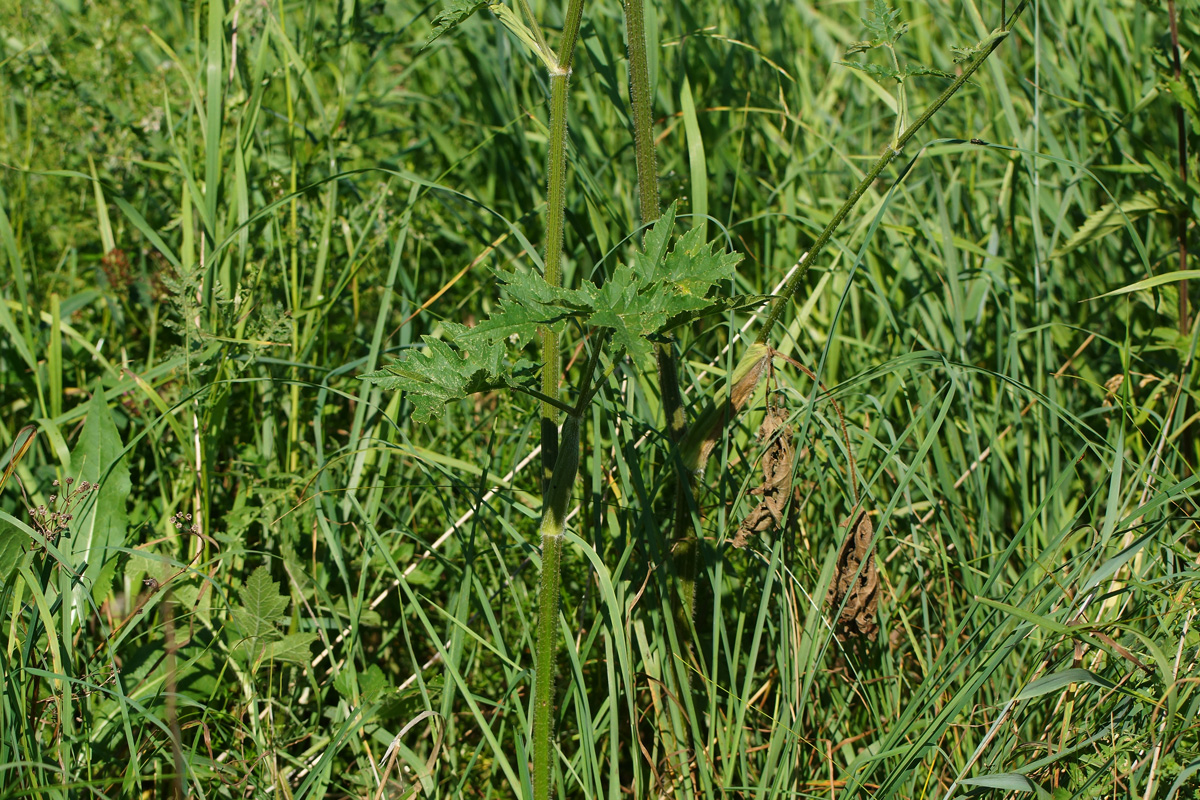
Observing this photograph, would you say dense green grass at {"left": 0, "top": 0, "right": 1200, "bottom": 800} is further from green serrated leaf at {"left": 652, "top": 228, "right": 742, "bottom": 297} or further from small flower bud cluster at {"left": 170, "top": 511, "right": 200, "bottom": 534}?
green serrated leaf at {"left": 652, "top": 228, "right": 742, "bottom": 297}

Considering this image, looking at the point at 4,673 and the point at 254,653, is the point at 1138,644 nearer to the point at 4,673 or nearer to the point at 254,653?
the point at 254,653

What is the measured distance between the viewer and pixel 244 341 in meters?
1.72

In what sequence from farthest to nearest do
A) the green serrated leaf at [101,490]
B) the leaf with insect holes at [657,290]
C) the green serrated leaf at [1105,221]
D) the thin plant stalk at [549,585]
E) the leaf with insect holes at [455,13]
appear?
the green serrated leaf at [1105,221] < the green serrated leaf at [101,490] < the thin plant stalk at [549,585] < the leaf with insect holes at [455,13] < the leaf with insect holes at [657,290]

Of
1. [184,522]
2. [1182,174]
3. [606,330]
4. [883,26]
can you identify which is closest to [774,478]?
[606,330]

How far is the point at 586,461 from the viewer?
6.27 feet

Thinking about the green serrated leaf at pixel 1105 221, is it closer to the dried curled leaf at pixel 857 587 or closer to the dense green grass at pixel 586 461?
the dense green grass at pixel 586 461

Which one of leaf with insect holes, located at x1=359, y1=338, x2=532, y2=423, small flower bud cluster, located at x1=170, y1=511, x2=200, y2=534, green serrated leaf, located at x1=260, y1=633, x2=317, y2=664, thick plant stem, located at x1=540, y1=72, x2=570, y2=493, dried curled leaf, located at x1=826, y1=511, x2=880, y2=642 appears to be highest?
thick plant stem, located at x1=540, y1=72, x2=570, y2=493

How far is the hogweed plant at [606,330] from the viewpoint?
1082 millimetres

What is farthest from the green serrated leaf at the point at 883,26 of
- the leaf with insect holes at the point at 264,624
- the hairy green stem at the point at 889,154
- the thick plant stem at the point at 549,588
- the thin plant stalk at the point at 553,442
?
the leaf with insect holes at the point at 264,624

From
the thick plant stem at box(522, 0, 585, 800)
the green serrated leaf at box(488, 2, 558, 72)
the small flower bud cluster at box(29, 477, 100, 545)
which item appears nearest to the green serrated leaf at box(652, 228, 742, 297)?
the thick plant stem at box(522, 0, 585, 800)

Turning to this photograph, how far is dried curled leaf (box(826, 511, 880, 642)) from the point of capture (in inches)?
60.5

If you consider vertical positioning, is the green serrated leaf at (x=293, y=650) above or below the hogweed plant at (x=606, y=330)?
below

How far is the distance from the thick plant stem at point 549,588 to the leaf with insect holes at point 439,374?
0.16 metres

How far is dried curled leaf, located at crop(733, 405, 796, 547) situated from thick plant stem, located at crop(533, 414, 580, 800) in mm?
366
